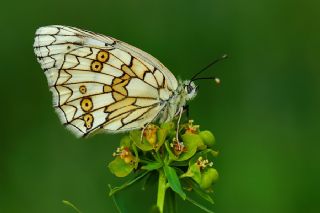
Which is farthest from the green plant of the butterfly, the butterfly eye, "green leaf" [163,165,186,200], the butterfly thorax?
the butterfly eye

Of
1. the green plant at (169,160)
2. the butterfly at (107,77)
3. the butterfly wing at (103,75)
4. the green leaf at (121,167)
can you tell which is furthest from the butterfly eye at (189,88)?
the green leaf at (121,167)

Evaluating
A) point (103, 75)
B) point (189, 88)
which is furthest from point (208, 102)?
point (103, 75)

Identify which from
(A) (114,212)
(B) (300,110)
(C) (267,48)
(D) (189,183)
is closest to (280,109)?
(B) (300,110)

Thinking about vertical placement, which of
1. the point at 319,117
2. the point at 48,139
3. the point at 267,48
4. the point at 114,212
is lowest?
the point at 114,212

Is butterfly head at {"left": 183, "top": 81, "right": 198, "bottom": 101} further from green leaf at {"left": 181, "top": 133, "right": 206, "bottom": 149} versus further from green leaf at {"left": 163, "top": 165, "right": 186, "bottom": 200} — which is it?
green leaf at {"left": 163, "top": 165, "right": 186, "bottom": 200}

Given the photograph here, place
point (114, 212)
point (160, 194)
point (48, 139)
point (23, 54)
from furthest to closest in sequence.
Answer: point (23, 54), point (48, 139), point (114, 212), point (160, 194)

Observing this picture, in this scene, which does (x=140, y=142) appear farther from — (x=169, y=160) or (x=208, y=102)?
(x=208, y=102)

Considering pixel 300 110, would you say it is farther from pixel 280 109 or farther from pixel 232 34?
pixel 232 34
